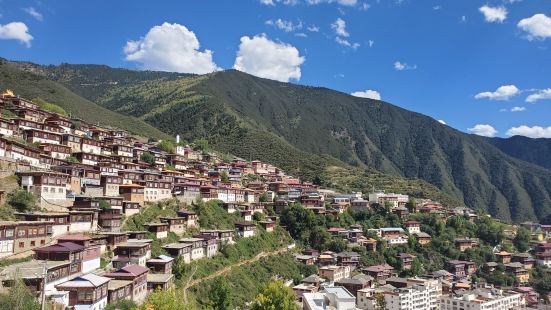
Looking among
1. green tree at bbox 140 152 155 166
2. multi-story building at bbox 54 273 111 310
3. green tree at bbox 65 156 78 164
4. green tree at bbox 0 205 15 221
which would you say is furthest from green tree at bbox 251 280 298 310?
green tree at bbox 140 152 155 166

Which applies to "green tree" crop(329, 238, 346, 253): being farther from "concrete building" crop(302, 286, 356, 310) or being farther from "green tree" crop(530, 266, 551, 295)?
"green tree" crop(530, 266, 551, 295)

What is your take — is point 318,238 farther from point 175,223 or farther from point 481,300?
point 175,223

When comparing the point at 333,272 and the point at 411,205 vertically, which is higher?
the point at 411,205

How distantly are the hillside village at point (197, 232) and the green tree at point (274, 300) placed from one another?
277 inches

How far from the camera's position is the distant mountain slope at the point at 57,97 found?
97.9 meters

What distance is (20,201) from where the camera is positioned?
1300 inches

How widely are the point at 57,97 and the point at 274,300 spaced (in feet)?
285

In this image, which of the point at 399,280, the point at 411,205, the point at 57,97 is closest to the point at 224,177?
the point at 399,280

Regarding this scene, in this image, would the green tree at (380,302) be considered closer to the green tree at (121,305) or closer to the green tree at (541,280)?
the green tree at (121,305)

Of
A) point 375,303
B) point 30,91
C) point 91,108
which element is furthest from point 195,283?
point 91,108

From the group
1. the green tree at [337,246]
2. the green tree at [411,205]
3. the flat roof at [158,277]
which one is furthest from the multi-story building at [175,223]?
the green tree at [411,205]

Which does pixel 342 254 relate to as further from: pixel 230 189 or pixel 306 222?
pixel 230 189

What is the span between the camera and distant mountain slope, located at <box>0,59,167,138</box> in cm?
9788

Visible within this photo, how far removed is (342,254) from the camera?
A: 60.4 metres
